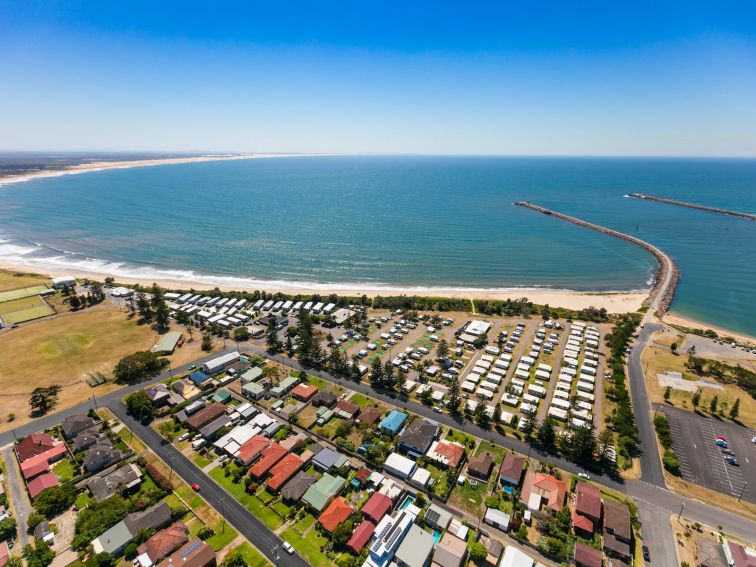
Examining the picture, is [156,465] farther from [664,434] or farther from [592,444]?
[664,434]

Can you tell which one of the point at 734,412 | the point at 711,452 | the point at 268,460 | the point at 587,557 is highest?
the point at 734,412

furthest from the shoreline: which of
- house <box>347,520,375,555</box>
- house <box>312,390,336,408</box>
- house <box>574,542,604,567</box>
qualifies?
house <box>347,520,375,555</box>

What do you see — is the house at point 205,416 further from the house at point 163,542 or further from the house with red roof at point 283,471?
the house at point 163,542

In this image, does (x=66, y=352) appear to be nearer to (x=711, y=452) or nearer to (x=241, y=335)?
(x=241, y=335)

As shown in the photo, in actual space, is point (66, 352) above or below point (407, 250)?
below

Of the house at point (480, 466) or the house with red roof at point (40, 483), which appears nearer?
the house with red roof at point (40, 483)

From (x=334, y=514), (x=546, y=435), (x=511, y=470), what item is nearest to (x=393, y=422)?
(x=334, y=514)

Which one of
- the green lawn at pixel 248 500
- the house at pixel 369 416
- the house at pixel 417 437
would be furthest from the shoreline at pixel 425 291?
the green lawn at pixel 248 500
